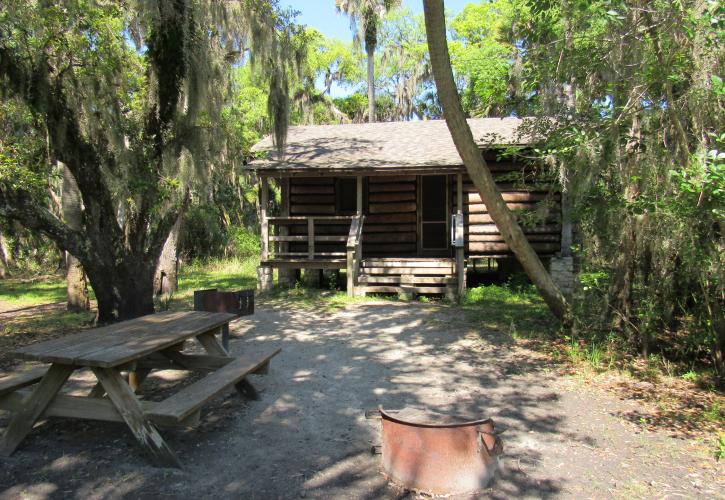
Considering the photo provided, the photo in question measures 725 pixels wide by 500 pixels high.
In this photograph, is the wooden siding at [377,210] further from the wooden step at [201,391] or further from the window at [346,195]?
the wooden step at [201,391]

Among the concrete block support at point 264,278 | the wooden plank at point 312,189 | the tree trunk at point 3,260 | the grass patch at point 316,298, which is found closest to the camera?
the grass patch at point 316,298

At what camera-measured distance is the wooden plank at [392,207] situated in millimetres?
13766

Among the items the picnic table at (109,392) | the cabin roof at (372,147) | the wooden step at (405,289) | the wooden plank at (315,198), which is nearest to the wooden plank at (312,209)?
the wooden plank at (315,198)

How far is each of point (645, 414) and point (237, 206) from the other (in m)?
24.0

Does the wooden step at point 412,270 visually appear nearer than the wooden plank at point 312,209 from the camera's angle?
Yes

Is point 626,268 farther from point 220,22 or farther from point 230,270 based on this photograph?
point 230,270

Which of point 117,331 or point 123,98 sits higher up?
point 123,98

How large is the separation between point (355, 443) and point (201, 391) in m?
1.18

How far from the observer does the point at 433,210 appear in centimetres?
1402

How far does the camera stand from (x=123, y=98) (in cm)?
884

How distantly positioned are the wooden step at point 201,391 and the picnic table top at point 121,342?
0.37 metres

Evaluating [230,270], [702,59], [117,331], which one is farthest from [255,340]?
[230,270]

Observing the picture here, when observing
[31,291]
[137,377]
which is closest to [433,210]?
[137,377]

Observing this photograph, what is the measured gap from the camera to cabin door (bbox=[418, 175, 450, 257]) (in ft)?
45.7
